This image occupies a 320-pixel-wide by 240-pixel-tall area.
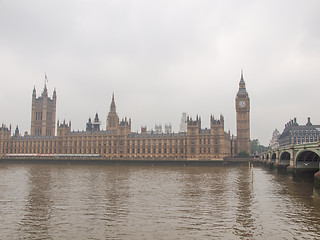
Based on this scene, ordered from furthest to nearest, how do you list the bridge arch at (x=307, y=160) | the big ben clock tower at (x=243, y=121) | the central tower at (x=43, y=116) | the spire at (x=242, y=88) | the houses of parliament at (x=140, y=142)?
the central tower at (x=43, y=116)
the spire at (x=242, y=88)
the big ben clock tower at (x=243, y=121)
the houses of parliament at (x=140, y=142)
the bridge arch at (x=307, y=160)

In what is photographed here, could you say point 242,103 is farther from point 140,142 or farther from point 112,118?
point 112,118

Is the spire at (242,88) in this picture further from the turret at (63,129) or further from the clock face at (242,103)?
the turret at (63,129)

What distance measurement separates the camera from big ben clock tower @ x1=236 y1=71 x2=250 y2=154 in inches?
5571

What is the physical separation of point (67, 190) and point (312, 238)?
28164 mm

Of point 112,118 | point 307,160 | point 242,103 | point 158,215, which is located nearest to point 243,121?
point 242,103

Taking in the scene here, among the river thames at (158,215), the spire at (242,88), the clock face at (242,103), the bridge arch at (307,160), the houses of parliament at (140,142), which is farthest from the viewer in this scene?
the spire at (242,88)

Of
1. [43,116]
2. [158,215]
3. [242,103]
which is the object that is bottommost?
[158,215]

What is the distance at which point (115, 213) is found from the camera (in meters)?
25.2

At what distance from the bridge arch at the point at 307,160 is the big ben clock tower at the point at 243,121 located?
266 ft

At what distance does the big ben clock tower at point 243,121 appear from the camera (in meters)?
142

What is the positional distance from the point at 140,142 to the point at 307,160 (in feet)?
294

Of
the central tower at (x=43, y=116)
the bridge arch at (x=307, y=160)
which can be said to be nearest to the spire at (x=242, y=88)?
the bridge arch at (x=307, y=160)

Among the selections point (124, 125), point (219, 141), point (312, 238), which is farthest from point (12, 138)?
point (312, 238)

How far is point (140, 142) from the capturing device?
140750 millimetres
